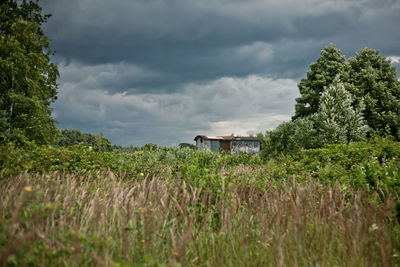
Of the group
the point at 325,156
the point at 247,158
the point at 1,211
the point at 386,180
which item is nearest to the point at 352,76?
the point at 247,158

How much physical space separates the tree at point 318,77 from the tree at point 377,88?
67.3 inches

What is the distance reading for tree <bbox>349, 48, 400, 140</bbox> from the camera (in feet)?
72.6

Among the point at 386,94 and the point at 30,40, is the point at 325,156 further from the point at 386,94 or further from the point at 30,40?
the point at 30,40

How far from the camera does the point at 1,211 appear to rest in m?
3.30

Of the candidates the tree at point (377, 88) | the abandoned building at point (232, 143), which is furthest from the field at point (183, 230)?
the abandoned building at point (232, 143)

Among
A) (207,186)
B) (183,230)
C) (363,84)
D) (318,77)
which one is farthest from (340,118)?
(183,230)

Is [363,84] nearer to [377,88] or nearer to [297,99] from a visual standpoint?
[377,88]

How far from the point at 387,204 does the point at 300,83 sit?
2400cm

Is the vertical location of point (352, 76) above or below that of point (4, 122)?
above

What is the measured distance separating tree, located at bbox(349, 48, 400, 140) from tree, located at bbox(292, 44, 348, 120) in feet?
5.61

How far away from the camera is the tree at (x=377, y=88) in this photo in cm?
2214

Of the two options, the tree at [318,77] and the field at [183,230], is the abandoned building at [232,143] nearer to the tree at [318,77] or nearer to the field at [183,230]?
the tree at [318,77]

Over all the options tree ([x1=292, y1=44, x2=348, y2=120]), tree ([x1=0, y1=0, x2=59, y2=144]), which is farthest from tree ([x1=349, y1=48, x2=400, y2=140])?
tree ([x1=0, y1=0, x2=59, y2=144])

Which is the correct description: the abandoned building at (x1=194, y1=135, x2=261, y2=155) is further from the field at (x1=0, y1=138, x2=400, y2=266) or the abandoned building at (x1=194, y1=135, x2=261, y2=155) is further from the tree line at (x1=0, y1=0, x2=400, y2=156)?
the field at (x1=0, y1=138, x2=400, y2=266)
